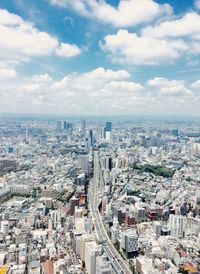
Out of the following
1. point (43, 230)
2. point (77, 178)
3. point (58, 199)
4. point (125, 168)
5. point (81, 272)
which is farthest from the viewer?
point (125, 168)

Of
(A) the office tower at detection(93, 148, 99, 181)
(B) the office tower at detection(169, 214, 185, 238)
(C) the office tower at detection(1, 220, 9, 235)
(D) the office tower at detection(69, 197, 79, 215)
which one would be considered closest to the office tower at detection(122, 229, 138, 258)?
(B) the office tower at detection(169, 214, 185, 238)

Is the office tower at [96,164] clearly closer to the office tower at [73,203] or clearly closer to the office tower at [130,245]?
the office tower at [73,203]

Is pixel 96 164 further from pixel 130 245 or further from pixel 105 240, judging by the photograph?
pixel 130 245

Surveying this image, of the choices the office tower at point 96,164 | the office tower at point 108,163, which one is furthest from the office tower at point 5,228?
the office tower at point 108,163

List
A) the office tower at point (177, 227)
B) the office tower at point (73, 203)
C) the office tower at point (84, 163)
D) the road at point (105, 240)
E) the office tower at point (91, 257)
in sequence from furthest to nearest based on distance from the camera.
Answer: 1. the office tower at point (84, 163)
2. the office tower at point (73, 203)
3. the office tower at point (177, 227)
4. the road at point (105, 240)
5. the office tower at point (91, 257)

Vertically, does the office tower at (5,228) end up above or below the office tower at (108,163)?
below

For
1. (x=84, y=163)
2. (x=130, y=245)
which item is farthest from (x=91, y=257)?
(x=84, y=163)

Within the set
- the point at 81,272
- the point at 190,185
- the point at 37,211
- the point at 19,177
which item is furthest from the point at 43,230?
the point at 190,185

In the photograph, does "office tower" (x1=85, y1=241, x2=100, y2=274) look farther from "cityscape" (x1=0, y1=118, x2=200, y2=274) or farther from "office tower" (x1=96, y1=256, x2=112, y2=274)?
"office tower" (x1=96, y1=256, x2=112, y2=274)

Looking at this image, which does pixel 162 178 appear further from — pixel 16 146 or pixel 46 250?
pixel 16 146
